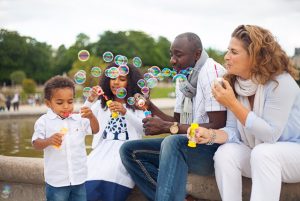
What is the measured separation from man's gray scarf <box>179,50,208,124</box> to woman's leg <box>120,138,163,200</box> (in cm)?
32

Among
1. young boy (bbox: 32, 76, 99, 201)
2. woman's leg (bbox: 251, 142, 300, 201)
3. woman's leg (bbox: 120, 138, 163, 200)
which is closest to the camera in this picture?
woman's leg (bbox: 251, 142, 300, 201)

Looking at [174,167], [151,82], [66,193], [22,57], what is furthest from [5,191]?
[22,57]

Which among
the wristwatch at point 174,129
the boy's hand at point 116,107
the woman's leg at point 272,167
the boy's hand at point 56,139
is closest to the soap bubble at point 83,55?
the boy's hand at point 116,107

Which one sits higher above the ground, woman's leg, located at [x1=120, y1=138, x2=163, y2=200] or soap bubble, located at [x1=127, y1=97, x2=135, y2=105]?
soap bubble, located at [x1=127, y1=97, x2=135, y2=105]

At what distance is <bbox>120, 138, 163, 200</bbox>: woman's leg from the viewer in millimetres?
3818

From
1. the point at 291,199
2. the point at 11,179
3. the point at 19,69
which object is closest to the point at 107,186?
the point at 11,179

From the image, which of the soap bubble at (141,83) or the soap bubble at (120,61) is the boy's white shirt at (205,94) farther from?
the soap bubble at (120,61)

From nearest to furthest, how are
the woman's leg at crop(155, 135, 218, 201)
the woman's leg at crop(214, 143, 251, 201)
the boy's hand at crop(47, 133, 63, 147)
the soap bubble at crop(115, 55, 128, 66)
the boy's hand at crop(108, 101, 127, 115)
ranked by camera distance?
the woman's leg at crop(214, 143, 251, 201) → the woman's leg at crop(155, 135, 218, 201) → the boy's hand at crop(47, 133, 63, 147) → the boy's hand at crop(108, 101, 127, 115) → the soap bubble at crop(115, 55, 128, 66)

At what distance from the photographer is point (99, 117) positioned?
4.54 m

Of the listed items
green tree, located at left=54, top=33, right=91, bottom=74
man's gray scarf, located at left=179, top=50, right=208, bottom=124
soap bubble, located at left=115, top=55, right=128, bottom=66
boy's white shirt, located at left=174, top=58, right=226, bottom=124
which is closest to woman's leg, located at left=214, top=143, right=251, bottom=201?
boy's white shirt, located at left=174, top=58, right=226, bottom=124

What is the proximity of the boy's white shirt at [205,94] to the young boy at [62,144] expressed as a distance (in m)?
0.88

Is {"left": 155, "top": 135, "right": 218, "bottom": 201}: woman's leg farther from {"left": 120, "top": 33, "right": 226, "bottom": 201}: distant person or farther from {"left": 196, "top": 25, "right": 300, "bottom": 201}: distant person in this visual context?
{"left": 196, "top": 25, "right": 300, "bottom": 201}: distant person

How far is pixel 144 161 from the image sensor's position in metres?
3.86

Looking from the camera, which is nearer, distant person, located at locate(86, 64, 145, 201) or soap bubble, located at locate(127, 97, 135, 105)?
distant person, located at locate(86, 64, 145, 201)
